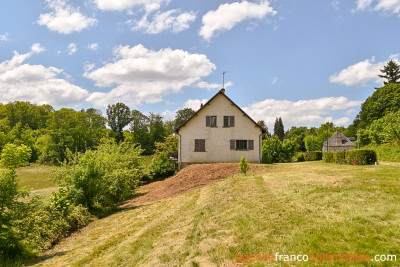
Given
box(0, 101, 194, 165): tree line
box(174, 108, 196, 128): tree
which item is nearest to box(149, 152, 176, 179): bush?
box(0, 101, 194, 165): tree line

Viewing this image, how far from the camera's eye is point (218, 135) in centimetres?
2880

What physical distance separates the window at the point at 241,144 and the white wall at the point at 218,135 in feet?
1.06

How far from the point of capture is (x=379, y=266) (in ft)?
15.4

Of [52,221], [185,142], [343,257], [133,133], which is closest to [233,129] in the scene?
[185,142]

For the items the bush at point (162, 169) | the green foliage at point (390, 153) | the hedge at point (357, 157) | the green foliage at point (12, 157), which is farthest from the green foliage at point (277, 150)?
the green foliage at point (12, 157)

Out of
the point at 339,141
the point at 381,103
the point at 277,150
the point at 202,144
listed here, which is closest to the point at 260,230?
the point at 202,144

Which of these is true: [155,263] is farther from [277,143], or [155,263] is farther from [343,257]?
[277,143]

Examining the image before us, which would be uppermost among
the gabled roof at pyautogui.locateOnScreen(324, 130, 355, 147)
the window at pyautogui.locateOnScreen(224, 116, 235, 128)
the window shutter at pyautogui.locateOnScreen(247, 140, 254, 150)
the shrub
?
the window at pyautogui.locateOnScreen(224, 116, 235, 128)

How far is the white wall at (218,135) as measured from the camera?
94.1 feet

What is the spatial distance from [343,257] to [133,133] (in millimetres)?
82314

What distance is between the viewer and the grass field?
18.9 ft

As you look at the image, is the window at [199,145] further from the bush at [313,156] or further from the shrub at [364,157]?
the bush at [313,156]

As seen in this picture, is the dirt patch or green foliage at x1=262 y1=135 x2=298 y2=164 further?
green foliage at x1=262 y1=135 x2=298 y2=164

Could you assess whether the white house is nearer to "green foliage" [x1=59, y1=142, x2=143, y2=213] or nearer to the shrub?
the shrub
